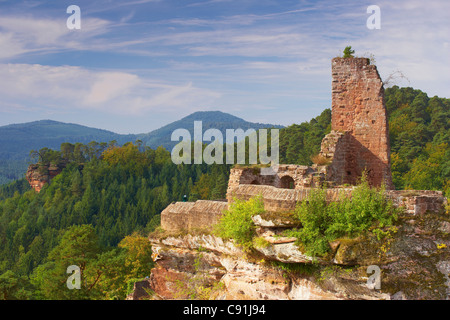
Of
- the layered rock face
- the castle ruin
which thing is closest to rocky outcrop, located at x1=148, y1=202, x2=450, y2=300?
the layered rock face

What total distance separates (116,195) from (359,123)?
92678 millimetres

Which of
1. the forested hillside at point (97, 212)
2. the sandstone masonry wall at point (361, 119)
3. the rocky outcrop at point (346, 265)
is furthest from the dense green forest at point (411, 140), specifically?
the rocky outcrop at point (346, 265)

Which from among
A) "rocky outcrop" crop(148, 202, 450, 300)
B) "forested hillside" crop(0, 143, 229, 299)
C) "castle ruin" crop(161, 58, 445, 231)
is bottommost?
"forested hillside" crop(0, 143, 229, 299)

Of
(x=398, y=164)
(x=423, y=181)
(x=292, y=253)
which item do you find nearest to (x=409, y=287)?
(x=292, y=253)

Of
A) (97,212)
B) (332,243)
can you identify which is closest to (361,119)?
Result: (332,243)

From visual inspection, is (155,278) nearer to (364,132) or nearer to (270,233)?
(270,233)

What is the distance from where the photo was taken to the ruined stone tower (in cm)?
1850

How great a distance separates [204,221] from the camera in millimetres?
15547

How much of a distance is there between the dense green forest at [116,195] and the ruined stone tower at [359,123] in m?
15.3

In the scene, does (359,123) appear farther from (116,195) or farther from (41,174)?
(41,174)

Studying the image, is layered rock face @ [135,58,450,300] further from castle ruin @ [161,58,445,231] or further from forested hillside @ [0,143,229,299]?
forested hillside @ [0,143,229,299]

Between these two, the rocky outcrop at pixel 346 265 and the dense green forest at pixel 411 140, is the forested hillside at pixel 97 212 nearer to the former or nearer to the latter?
the dense green forest at pixel 411 140

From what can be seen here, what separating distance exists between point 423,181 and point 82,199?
74921 mm

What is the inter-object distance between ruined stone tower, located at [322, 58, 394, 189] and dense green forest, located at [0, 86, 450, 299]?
15253 mm
